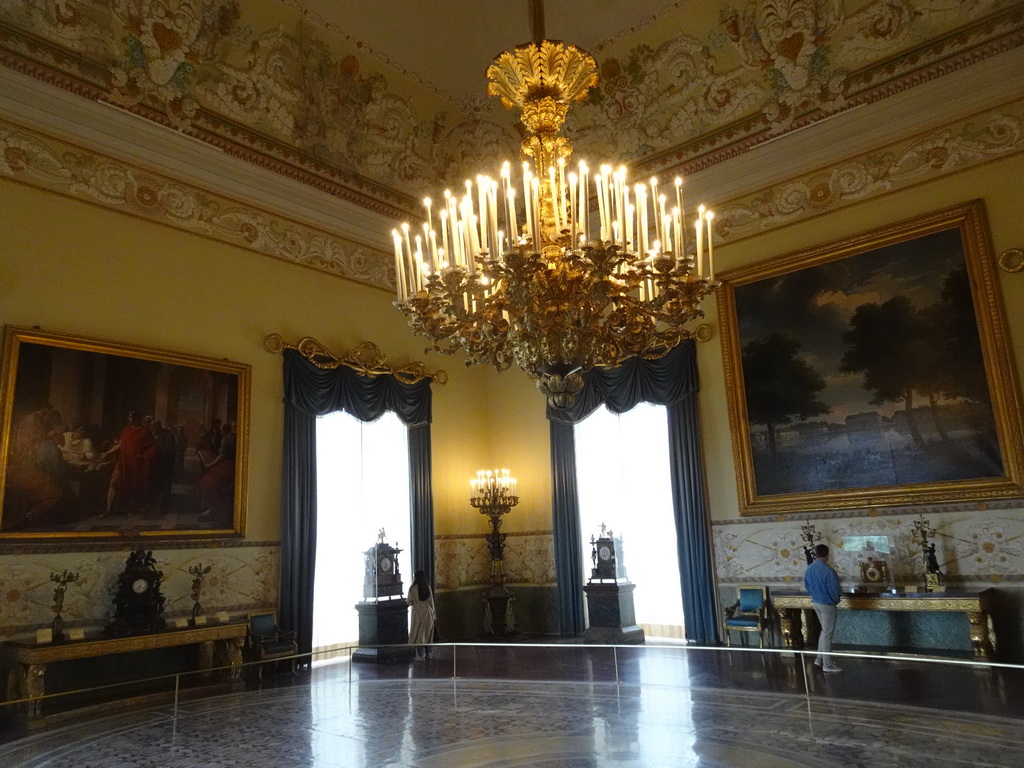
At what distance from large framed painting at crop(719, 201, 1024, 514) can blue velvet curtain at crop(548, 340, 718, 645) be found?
2.04 ft

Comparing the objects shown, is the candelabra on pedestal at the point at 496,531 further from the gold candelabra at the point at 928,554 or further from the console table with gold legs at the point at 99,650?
the gold candelabra at the point at 928,554

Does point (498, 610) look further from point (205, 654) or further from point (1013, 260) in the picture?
point (1013, 260)

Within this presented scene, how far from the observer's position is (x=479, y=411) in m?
13.3

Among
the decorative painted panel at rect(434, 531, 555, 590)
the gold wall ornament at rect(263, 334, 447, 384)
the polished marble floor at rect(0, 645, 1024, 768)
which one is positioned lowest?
the polished marble floor at rect(0, 645, 1024, 768)

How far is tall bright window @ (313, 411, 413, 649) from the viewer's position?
415 inches

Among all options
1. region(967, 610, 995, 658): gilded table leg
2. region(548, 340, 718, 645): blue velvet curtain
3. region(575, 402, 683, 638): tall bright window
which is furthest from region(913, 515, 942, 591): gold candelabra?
region(575, 402, 683, 638): tall bright window

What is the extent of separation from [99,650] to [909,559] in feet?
28.8

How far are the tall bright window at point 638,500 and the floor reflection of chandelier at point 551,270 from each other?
5198 millimetres

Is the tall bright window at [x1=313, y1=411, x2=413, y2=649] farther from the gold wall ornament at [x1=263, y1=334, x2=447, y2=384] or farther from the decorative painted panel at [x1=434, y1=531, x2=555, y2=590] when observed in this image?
the decorative painted panel at [x1=434, y1=531, x2=555, y2=590]

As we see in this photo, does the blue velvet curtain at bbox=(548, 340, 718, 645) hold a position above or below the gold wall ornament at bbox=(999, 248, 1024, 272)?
below

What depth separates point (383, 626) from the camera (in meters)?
10.0

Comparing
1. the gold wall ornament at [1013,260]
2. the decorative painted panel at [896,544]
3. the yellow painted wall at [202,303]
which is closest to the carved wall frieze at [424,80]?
the yellow painted wall at [202,303]

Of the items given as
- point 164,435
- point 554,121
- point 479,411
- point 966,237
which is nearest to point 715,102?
point 966,237

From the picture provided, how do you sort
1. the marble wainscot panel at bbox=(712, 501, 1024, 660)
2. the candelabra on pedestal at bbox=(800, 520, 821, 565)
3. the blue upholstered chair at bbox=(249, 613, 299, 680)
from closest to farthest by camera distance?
the marble wainscot panel at bbox=(712, 501, 1024, 660), the blue upholstered chair at bbox=(249, 613, 299, 680), the candelabra on pedestal at bbox=(800, 520, 821, 565)
